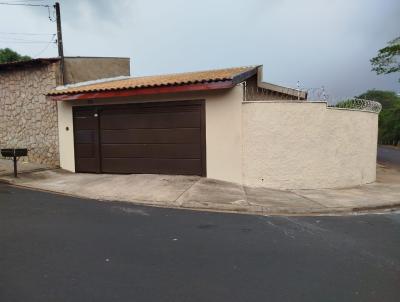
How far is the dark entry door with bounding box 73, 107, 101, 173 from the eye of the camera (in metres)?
12.3

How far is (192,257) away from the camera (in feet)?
15.4

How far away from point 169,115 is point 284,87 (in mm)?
5530

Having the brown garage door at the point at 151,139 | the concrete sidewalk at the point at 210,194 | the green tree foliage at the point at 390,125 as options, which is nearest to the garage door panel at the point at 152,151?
the brown garage door at the point at 151,139

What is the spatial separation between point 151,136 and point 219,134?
2376 mm

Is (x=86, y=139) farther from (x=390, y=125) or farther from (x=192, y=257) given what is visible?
(x=390, y=125)

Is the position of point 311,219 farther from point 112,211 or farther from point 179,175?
point 179,175

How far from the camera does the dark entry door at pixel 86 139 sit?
12.3 metres

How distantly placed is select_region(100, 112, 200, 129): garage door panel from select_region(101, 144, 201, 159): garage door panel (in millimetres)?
622

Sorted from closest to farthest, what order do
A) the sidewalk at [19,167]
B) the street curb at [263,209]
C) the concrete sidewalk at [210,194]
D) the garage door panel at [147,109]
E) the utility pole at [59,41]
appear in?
the street curb at [263,209], the concrete sidewalk at [210,194], the garage door panel at [147,109], the sidewalk at [19,167], the utility pole at [59,41]

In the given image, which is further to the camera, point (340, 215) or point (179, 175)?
point (179, 175)

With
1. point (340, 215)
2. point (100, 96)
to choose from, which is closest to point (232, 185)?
point (340, 215)

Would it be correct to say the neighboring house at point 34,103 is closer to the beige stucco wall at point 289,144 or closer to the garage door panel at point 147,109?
the garage door panel at point 147,109

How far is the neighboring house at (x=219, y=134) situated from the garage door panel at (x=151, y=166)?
0.03 meters

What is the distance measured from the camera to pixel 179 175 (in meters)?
11.2
